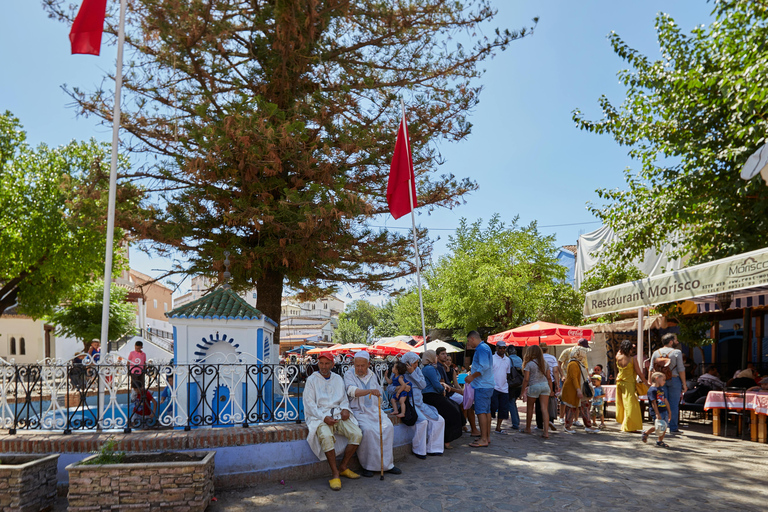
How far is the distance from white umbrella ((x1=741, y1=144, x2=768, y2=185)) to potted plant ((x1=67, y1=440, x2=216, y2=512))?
7.19m

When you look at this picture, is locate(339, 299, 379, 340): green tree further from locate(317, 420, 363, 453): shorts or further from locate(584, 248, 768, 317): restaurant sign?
locate(317, 420, 363, 453): shorts

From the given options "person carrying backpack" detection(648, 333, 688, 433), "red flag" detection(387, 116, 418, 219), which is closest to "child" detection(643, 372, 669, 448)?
"person carrying backpack" detection(648, 333, 688, 433)

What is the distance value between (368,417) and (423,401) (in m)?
1.88

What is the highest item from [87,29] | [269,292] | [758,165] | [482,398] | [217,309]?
[87,29]

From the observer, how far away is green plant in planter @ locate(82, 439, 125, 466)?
5.32 metres

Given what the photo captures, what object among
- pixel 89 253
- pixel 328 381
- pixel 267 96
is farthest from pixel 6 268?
pixel 328 381

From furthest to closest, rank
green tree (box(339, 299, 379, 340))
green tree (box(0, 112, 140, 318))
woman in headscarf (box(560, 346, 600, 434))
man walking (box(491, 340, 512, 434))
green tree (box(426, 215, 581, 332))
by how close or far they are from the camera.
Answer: green tree (box(339, 299, 379, 340)) < green tree (box(426, 215, 581, 332)) < green tree (box(0, 112, 140, 318)) < man walking (box(491, 340, 512, 434)) < woman in headscarf (box(560, 346, 600, 434))

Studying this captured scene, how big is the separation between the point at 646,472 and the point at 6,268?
2156cm

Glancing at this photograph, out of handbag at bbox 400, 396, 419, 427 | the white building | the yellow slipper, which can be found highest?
handbag at bbox 400, 396, 419, 427

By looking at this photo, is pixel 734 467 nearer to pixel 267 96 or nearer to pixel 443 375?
pixel 443 375

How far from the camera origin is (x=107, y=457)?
17.6 feet

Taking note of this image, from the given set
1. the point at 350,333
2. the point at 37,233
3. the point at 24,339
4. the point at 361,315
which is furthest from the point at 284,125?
the point at 361,315

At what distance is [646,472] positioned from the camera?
6750 mm

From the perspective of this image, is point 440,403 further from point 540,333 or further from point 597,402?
point 540,333
